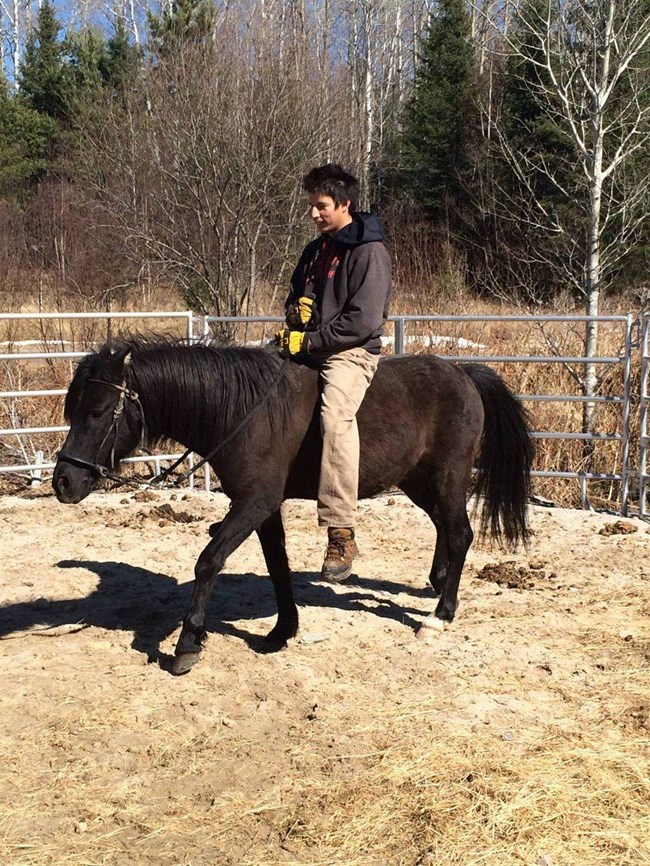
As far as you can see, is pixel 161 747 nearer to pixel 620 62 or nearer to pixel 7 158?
pixel 620 62

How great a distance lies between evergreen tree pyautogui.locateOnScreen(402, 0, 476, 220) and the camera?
25.1m

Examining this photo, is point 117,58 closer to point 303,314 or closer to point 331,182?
point 331,182

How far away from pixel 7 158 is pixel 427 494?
24.1 metres

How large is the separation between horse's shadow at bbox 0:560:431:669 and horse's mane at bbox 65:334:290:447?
1192mm

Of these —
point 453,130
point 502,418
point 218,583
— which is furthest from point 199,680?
point 453,130

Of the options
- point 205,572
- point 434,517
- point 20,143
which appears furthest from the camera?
point 20,143

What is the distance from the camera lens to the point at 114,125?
17266mm

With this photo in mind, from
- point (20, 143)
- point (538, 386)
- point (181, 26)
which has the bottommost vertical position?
point (538, 386)

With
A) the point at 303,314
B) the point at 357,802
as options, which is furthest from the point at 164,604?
the point at 357,802

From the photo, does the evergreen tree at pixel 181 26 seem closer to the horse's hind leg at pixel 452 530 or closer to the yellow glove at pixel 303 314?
the yellow glove at pixel 303 314

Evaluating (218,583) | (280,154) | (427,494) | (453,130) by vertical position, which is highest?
(453,130)

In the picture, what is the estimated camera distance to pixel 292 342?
420 centimetres

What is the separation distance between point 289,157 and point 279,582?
10878 mm

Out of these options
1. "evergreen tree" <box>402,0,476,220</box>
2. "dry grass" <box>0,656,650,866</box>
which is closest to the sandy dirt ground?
"dry grass" <box>0,656,650,866</box>
